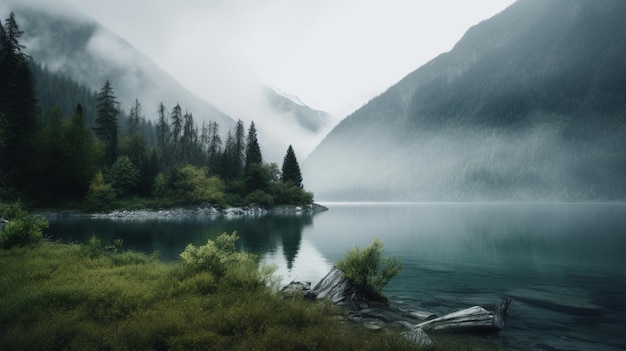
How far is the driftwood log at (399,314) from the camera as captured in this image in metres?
12.4

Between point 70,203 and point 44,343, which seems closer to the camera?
point 44,343

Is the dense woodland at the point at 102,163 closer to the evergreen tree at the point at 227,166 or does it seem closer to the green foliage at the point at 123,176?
the evergreen tree at the point at 227,166

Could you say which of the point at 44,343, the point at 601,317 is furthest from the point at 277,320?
the point at 601,317

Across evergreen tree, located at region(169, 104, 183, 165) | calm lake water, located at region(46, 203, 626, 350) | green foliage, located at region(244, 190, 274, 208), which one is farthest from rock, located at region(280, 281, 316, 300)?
evergreen tree, located at region(169, 104, 183, 165)

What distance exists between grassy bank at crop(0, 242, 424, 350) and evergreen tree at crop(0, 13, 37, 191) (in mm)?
66733

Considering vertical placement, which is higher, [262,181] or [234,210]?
[262,181]

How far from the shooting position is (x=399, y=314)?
14742 millimetres

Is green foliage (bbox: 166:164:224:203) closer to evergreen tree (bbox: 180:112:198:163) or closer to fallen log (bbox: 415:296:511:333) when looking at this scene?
evergreen tree (bbox: 180:112:198:163)

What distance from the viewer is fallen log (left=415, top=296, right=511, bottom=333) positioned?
12323mm

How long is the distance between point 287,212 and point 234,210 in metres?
21.1

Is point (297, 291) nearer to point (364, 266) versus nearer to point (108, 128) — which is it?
point (364, 266)

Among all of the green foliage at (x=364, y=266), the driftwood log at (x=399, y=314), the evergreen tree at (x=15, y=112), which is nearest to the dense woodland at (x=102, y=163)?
the evergreen tree at (x=15, y=112)

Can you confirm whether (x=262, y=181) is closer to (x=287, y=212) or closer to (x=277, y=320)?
(x=287, y=212)

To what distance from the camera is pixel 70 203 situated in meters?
71.7
